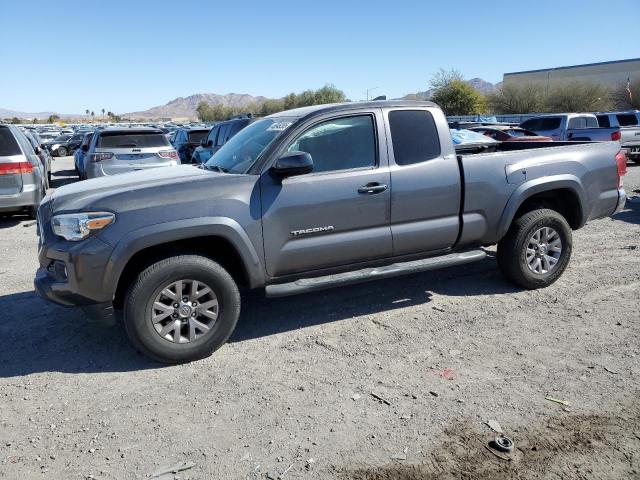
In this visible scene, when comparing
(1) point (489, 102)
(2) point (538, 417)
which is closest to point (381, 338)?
(2) point (538, 417)

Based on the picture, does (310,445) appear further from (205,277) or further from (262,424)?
(205,277)

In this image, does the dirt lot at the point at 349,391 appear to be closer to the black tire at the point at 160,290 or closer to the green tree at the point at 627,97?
the black tire at the point at 160,290

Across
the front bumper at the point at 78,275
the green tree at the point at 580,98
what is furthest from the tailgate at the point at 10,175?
the green tree at the point at 580,98

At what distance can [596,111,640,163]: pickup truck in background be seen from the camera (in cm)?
1777

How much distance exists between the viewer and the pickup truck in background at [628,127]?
1777 centimetres

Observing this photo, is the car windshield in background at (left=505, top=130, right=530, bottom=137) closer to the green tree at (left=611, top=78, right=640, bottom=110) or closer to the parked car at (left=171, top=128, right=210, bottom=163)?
the parked car at (left=171, top=128, right=210, bottom=163)

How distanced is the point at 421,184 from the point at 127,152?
8268mm

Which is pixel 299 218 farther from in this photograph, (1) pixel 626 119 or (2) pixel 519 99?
(2) pixel 519 99

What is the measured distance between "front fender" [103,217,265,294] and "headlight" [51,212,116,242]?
0.20 metres

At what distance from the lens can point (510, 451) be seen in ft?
9.82

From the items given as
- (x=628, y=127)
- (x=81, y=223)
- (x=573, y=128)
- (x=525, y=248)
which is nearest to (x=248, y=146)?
(x=81, y=223)

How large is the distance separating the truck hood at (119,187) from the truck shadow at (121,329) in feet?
4.06

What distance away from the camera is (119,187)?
4234 mm

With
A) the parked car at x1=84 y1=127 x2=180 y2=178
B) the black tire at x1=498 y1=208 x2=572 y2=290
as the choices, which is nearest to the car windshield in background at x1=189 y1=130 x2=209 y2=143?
the parked car at x1=84 y1=127 x2=180 y2=178
